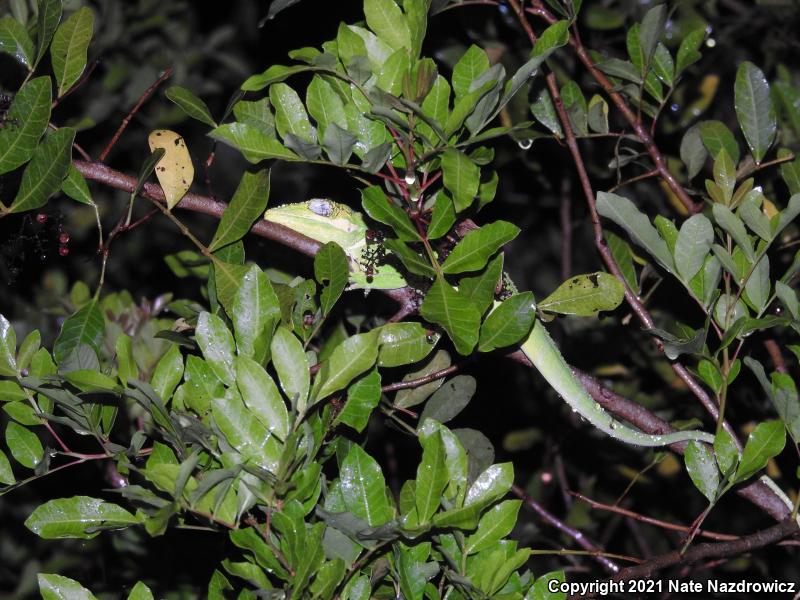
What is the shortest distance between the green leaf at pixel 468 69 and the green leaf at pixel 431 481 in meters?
0.57

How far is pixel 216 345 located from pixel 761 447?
3.13ft

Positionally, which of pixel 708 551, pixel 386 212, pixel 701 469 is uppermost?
pixel 386 212

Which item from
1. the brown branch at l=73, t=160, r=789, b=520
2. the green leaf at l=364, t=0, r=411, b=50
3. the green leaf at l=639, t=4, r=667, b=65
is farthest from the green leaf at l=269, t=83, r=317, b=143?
the green leaf at l=639, t=4, r=667, b=65

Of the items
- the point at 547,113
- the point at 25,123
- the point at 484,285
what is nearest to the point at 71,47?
the point at 25,123

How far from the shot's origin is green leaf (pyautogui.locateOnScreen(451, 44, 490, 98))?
127 cm

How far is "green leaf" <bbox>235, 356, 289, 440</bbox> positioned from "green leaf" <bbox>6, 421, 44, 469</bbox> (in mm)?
447

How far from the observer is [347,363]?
45.7 inches

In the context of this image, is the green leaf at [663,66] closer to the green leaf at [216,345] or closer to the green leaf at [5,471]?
the green leaf at [216,345]

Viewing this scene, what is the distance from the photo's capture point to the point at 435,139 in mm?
1240

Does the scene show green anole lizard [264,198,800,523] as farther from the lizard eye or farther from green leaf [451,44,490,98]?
green leaf [451,44,490,98]

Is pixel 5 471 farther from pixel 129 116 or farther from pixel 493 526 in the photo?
pixel 493 526

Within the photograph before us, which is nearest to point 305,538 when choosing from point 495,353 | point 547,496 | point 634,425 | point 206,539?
point 495,353

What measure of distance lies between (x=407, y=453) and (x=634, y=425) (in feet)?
6.46

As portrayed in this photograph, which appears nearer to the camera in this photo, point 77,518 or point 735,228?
point 77,518
